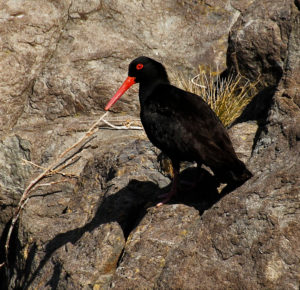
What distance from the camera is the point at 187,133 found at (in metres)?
5.64

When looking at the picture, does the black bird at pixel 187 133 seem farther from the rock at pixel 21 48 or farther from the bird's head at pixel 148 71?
the rock at pixel 21 48

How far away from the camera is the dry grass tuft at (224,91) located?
805 centimetres

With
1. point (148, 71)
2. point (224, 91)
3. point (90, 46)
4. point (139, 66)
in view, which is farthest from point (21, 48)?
point (224, 91)

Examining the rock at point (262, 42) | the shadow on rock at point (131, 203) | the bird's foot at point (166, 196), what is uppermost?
the rock at point (262, 42)

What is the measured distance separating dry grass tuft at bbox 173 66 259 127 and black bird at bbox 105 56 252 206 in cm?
187

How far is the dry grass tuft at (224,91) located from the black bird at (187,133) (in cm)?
187

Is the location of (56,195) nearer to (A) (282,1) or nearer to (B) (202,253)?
(B) (202,253)

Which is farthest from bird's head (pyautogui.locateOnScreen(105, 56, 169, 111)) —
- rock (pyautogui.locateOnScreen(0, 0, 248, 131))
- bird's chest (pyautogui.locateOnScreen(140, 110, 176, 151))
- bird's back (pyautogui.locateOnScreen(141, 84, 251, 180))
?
rock (pyautogui.locateOnScreen(0, 0, 248, 131))

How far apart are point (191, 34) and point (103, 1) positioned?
1.76 m

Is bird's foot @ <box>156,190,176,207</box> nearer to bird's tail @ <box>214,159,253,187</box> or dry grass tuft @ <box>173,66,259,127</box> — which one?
bird's tail @ <box>214,159,253,187</box>

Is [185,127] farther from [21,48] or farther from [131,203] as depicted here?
[21,48]

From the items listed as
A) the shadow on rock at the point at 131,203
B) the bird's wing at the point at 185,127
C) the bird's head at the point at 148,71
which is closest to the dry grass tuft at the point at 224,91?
the bird's head at the point at 148,71

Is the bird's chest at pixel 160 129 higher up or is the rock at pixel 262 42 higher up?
the rock at pixel 262 42

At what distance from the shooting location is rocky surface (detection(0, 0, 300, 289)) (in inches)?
187
